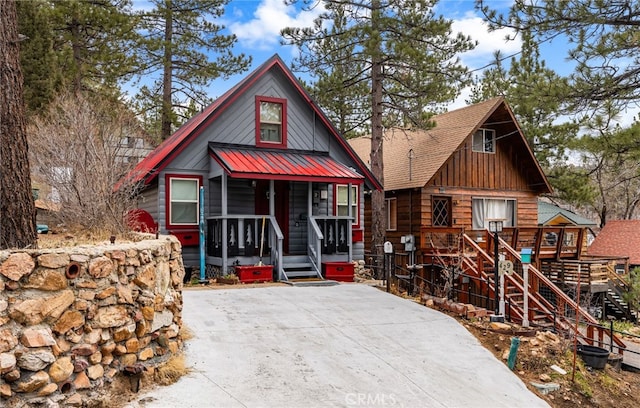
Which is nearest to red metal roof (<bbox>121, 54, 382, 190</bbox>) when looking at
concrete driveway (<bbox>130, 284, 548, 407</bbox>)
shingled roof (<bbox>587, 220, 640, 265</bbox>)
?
concrete driveway (<bbox>130, 284, 548, 407</bbox>)

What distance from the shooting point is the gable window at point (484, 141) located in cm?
1970

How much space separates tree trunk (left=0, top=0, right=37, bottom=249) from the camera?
5.98 m

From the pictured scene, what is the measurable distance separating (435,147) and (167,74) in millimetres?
11872

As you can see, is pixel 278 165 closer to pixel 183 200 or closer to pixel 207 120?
pixel 207 120

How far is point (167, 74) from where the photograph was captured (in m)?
22.7

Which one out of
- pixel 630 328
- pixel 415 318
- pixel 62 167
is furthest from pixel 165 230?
pixel 630 328

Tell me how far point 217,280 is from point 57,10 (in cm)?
1083

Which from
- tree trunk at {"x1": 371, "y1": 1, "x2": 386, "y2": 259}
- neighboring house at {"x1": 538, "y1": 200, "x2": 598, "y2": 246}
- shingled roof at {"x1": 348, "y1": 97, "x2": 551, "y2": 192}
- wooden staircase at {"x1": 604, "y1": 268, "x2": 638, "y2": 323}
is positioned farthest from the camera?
neighboring house at {"x1": 538, "y1": 200, "x2": 598, "y2": 246}

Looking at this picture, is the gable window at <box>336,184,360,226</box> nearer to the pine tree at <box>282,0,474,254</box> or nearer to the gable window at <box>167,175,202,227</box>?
the pine tree at <box>282,0,474,254</box>

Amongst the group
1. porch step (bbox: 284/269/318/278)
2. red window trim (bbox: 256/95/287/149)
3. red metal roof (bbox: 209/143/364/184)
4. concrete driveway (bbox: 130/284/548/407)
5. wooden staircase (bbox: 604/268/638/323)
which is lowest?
wooden staircase (bbox: 604/268/638/323)

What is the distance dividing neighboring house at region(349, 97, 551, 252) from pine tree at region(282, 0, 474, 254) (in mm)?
2175

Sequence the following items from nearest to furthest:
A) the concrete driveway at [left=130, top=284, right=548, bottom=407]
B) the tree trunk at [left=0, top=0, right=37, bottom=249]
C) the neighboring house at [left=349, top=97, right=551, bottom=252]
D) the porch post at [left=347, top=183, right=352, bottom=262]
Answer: the concrete driveway at [left=130, top=284, right=548, bottom=407]
the tree trunk at [left=0, top=0, right=37, bottom=249]
the porch post at [left=347, top=183, right=352, bottom=262]
the neighboring house at [left=349, top=97, right=551, bottom=252]

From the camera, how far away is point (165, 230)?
13.0 meters

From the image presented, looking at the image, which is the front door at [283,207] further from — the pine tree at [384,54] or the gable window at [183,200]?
the pine tree at [384,54]
